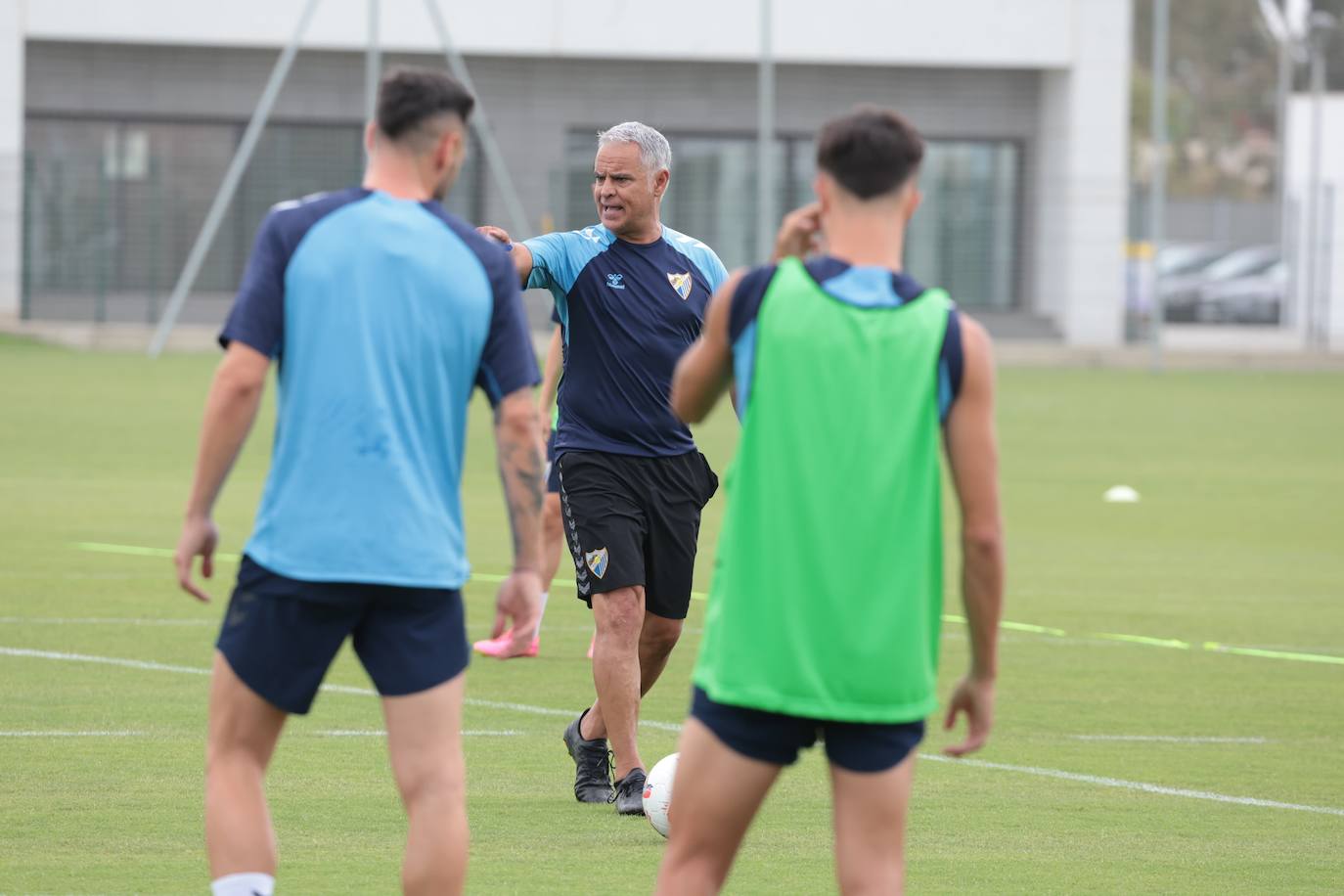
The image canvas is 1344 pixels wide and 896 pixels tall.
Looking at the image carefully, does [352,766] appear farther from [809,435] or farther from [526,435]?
[809,435]

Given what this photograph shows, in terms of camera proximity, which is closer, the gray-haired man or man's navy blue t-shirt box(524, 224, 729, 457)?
the gray-haired man

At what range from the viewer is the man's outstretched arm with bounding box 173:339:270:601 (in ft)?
15.5

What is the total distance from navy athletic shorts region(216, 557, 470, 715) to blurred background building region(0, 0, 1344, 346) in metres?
33.3

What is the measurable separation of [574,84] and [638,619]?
3315cm

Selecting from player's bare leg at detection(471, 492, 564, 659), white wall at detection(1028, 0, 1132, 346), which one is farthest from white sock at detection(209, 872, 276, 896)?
white wall at detection(1028, 0, 1132, 346)

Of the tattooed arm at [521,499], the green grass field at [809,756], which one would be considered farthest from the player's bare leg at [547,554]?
the tattooed arm at [521,499]

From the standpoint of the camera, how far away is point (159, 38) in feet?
124

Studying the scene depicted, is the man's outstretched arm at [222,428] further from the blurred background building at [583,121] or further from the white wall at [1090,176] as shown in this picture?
the white wall at [1090,176]

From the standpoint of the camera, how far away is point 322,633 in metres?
4.81

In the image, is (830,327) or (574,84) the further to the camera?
(574,84)

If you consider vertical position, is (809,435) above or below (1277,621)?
above

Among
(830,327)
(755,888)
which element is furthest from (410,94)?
(755,888)

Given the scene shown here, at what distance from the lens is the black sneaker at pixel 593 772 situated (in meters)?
7.44

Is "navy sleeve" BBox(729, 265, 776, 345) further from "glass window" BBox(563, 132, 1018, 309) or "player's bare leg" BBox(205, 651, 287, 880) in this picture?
"glass window" BBox(563, 132, 1018, 309)
